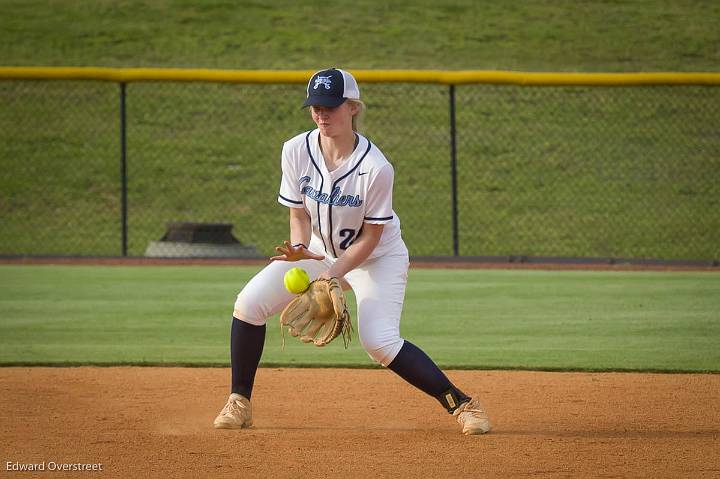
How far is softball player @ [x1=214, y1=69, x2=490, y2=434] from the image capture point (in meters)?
4.97

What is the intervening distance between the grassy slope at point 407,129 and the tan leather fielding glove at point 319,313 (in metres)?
10.5

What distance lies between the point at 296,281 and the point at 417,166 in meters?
14.1

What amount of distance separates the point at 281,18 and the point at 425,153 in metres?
9.17

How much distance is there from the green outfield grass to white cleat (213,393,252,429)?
1.86 meters

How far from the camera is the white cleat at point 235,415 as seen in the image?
516 cm

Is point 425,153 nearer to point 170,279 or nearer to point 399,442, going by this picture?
point 170,279

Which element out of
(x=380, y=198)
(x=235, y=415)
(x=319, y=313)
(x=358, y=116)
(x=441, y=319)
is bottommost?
(x=441, y=319)

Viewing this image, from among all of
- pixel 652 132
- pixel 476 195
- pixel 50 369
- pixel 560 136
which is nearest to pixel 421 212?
pixel 476 195

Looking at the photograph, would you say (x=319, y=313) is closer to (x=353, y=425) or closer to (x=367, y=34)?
(x=353, y=425)

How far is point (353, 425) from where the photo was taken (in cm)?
536

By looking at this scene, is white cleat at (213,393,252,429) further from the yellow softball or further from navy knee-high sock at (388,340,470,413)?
navy knee-high sock at (388,340,470,413)

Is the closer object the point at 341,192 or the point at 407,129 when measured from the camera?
the point at 341,192

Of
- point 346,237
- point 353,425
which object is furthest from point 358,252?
point 353,425

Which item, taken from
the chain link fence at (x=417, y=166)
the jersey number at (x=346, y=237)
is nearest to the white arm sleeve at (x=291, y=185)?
the jersey number at (x=346, y=237)
